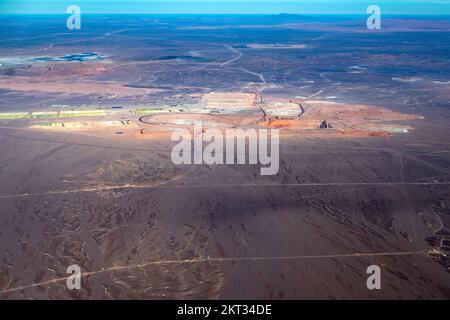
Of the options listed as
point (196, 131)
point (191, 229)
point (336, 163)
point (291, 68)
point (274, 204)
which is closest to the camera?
point (191, 229)

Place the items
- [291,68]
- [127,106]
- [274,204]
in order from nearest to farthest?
1. [274,204]
2. [127,106]
3. [291,68]

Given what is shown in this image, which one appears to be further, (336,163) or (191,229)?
(336,163)

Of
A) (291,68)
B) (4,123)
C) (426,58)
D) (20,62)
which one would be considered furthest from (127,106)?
(426,58)

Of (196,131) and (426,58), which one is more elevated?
(426,58)

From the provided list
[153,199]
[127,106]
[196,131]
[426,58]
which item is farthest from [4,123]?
[426,58]
